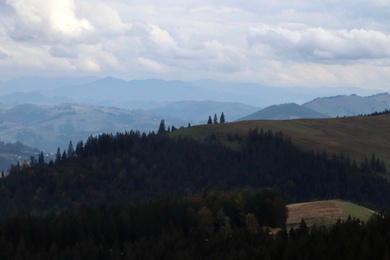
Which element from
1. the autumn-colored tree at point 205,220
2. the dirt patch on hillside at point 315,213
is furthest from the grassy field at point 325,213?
the autumn-colored tree at point 205,220

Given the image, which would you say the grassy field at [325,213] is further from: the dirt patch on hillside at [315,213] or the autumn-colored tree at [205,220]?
the autumn-colored tree at [205,220]

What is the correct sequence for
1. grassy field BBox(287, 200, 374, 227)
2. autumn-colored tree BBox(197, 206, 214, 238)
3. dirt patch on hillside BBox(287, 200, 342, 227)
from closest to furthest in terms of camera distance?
autumn-colored tree BBox(197, 206, 214, 238)
grassy field BBox(287, 200, 374, 227)
dirt patch on hillside BBox(287, 200, 342, 227)

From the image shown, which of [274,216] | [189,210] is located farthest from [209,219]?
[274,216]

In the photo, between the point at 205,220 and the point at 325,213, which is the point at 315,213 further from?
the point at 205,220

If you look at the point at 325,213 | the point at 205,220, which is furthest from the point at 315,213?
the point at 205,220

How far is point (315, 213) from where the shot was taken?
434 ft

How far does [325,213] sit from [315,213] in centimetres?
348

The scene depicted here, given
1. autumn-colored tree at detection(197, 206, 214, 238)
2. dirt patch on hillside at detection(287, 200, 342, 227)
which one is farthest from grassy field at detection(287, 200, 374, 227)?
autumn-colored tree at detection(197, 206, 214, 238)

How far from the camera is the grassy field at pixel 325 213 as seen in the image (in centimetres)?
12194

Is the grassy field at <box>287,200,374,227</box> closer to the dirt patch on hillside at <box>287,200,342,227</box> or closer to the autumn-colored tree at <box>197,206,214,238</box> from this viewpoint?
the dirt patch on hillside at <box>287,200,342,227</box>

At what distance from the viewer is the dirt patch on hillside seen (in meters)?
122

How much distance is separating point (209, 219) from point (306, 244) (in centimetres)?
4308

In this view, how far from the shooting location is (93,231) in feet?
381

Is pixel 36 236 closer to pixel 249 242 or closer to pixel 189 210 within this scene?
pixel 189 210
